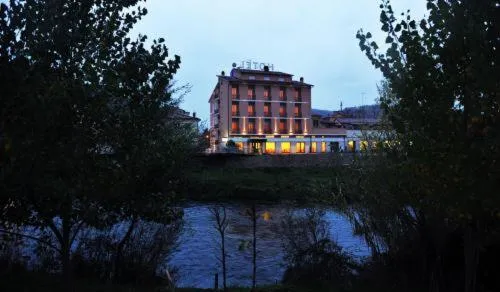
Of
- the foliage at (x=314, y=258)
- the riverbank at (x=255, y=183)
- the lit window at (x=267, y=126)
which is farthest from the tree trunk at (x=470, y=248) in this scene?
the lit window at (x=267, y=126)

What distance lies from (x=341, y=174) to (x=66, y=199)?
11.1 m

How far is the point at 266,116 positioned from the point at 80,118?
264 feet

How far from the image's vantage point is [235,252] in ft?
69.0

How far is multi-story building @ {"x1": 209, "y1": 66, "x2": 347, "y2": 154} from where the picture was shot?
8556cm

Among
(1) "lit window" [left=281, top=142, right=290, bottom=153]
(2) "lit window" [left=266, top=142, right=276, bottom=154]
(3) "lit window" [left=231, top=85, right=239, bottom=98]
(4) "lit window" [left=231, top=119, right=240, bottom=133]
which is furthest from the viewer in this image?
(1) "lit window" [left=281, top=142, right=290, bottom=153]

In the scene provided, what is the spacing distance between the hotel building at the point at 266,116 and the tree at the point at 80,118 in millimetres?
72937

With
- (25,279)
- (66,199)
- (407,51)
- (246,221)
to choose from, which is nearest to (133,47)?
(66,199)

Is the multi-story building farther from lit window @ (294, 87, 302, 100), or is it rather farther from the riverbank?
the riverbank

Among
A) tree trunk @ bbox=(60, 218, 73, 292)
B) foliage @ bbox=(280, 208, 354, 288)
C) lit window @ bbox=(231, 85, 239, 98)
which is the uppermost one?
lit window @ bbox=(231, 85, 239, 98)

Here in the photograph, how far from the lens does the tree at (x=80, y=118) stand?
22.4 ft

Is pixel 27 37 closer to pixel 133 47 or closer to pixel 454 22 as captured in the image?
pixel 133 47

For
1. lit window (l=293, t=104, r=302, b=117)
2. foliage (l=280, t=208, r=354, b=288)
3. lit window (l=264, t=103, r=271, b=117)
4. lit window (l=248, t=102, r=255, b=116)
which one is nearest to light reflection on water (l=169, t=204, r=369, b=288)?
foliage (l=280, t=208, r=354, b=288)

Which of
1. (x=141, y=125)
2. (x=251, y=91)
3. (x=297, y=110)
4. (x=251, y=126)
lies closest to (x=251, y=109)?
(x=251, y=126)

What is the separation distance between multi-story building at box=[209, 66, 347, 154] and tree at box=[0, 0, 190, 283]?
7271 cm
